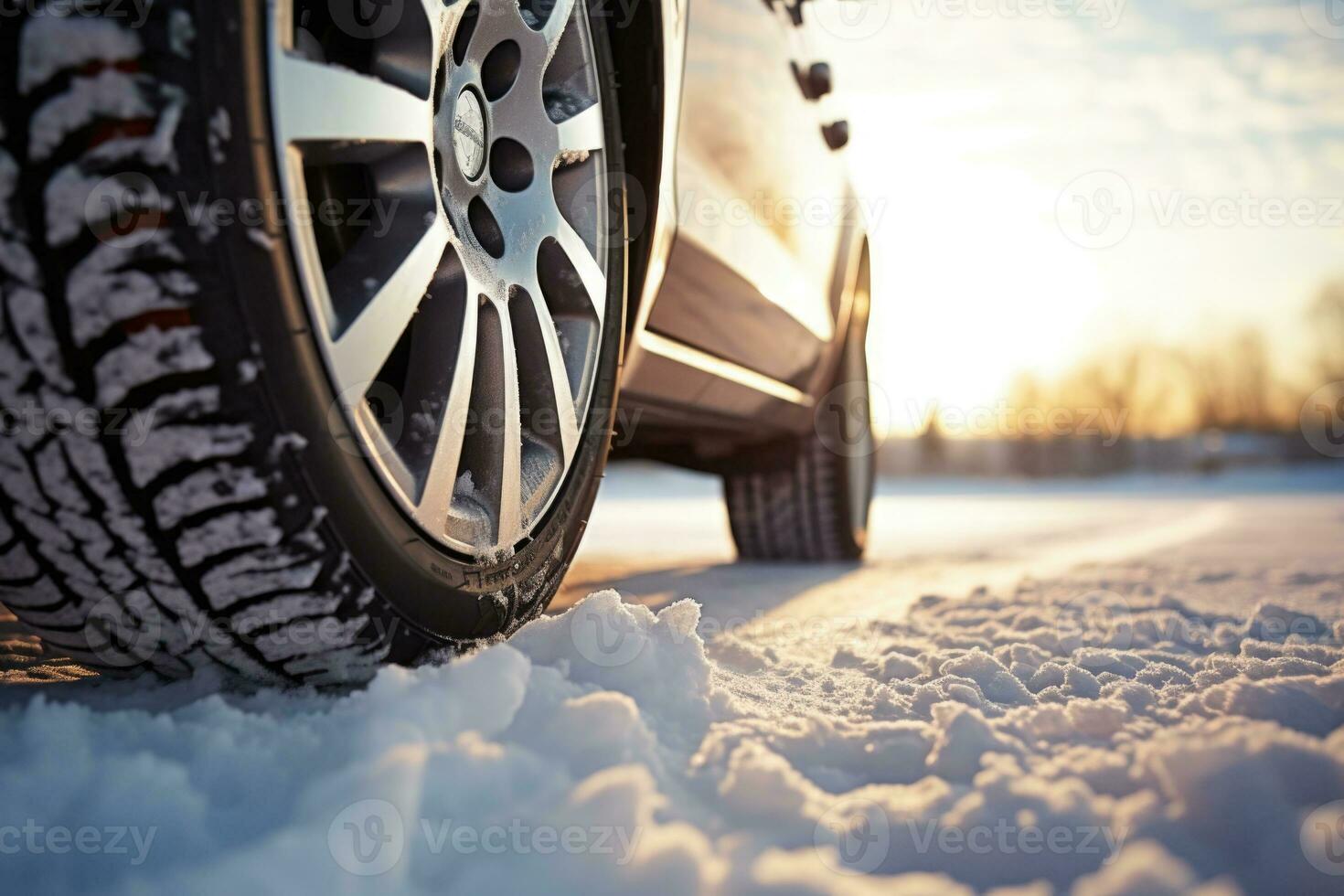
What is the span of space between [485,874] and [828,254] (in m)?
2.71

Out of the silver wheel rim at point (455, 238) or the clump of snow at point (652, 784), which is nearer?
the clump of snow at point (652, 784)

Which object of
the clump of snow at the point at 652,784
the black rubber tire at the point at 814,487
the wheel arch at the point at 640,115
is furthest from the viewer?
the black rubber tire at the point at 814,487

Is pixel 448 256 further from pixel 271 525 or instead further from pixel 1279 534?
pixel 1279 534

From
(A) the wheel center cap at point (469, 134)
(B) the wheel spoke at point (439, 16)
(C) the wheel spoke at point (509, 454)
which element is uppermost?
(B) the wheel spoke at point (439, 16)

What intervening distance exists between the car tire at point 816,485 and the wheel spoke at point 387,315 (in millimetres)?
2387

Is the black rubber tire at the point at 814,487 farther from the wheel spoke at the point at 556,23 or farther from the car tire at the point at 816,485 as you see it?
the wheel spoke at the point at 556,23

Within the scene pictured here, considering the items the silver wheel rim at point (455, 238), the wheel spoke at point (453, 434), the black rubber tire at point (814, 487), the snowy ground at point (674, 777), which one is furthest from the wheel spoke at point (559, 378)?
the black rubber tire at point (814, 487)

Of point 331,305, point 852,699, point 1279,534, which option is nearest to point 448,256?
point 331,305

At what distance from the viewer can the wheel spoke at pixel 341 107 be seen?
3.19ft

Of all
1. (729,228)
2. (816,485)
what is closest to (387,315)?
(729,228)

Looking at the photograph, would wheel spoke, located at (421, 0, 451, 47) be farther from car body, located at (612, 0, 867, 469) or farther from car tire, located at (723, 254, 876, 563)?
car tire, located at (723, 254, 876, 563)

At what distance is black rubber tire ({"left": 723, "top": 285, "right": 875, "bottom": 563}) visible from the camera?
3.54 metres

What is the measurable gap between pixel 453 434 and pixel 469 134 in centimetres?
45

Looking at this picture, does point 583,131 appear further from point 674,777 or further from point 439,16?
point 674,777
